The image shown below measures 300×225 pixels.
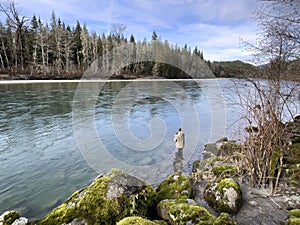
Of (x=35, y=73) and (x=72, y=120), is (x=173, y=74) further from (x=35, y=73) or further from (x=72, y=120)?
(x=72, y=120)

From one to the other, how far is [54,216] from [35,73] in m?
40.7

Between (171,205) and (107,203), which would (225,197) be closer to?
(171,205)

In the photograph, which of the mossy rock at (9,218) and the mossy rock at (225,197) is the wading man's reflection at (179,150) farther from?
the mossy rock at (9,218)

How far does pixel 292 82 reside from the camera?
4621mm

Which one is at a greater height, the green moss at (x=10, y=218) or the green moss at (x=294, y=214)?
the green moss at (x=294, y=214)

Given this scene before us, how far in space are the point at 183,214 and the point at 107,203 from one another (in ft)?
3.81

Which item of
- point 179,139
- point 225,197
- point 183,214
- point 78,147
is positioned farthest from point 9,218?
point 179,139

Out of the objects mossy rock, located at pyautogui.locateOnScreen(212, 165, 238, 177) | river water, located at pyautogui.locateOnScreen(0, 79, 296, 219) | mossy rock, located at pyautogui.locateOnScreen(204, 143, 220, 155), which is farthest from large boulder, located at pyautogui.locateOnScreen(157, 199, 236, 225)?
mossy rock, located at pyautogui.locateOnScreen(204, 143, 220, 155)

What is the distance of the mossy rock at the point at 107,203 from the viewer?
9.10ft

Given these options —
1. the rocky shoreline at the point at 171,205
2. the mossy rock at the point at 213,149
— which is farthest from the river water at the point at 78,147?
the rocky shoreline at the point at 171,205

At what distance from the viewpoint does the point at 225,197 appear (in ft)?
11.4

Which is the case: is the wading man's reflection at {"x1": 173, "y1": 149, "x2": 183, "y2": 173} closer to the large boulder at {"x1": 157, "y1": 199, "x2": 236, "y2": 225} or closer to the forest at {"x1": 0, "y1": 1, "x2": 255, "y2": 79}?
the large boulder at {"x1": 157, "y1": 199, "x2": 236, "y2": 225}

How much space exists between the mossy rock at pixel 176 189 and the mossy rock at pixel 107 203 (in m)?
0.66

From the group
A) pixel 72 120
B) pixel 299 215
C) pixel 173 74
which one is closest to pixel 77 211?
pixel 299 215
